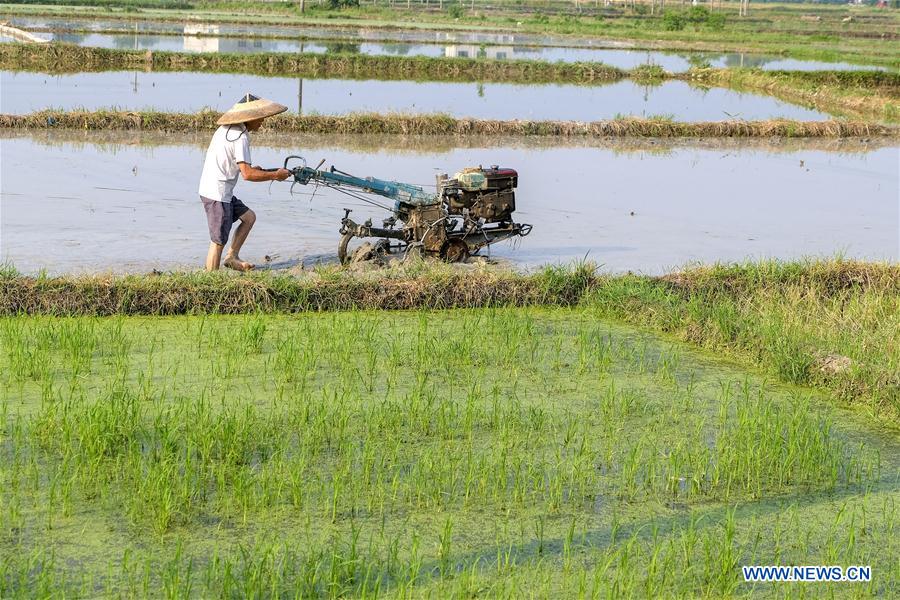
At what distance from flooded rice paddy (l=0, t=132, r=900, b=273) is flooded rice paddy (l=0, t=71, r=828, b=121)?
2.17 m

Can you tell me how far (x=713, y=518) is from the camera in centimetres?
367

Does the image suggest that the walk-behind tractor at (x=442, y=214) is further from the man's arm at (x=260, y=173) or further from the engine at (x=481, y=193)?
the man's arm at (x=260, y=173)

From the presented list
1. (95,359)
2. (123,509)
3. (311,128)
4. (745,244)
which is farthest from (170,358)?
(311,128)

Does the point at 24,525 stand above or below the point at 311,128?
below

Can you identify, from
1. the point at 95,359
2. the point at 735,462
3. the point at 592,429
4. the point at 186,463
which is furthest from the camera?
the point at 95,359

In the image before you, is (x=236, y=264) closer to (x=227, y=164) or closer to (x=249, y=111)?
(x=227, y=164)

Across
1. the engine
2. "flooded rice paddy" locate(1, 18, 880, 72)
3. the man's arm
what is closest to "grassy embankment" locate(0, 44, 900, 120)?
"flooded rice paddy" locate(1, 18, 880, 72)

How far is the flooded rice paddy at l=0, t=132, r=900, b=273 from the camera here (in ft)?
23.1

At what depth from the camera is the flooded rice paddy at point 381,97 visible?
13.4 metres

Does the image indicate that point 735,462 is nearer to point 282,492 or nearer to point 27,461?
point 282,492

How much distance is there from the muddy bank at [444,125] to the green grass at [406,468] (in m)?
6.26

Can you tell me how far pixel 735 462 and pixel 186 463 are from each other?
198cm
